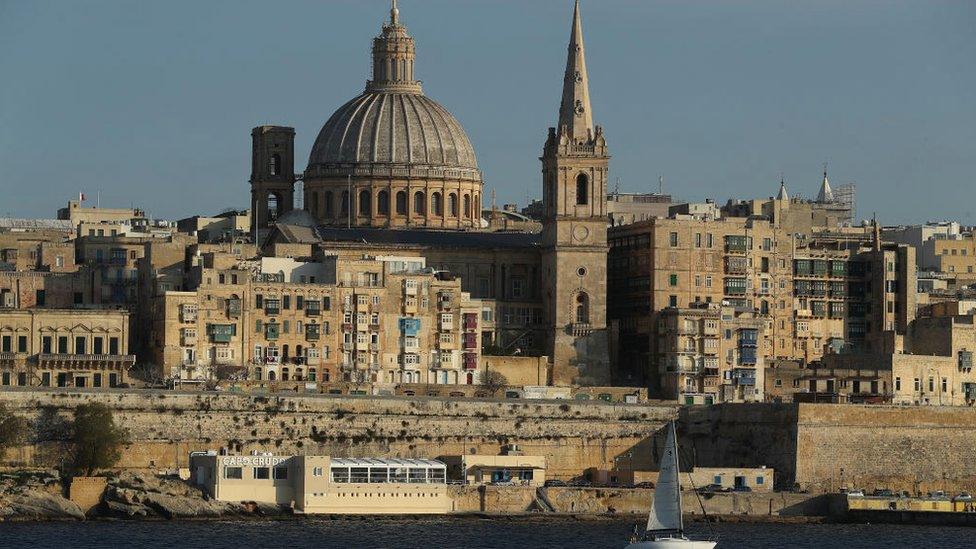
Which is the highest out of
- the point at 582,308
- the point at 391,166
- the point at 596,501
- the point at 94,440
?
the point at 391,166

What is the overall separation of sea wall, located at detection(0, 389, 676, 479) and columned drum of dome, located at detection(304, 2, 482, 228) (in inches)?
866

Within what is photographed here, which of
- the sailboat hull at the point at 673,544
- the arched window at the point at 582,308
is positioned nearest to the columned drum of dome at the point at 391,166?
the arched window at the point at 582,308

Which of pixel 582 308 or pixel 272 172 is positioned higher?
pixel 272 172

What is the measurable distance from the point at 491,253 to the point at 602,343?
7380mm

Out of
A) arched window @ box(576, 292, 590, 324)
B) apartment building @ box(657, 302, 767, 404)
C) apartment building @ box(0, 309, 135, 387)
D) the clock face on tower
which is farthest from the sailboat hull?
the clock face on tower

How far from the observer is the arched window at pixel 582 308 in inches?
4513

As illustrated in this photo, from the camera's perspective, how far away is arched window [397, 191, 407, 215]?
125250 millimetres

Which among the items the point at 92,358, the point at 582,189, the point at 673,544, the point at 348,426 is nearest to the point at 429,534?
the point at 673,544

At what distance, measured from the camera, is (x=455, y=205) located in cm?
12675

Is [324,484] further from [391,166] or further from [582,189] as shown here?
[391,166]

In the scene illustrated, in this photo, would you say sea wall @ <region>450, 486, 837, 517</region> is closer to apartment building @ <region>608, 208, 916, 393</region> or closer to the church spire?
apartment building @ <region>608, 208, 916, 393</region>

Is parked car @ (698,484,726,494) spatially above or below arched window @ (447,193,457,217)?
below

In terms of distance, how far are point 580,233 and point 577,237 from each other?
211 millimetres

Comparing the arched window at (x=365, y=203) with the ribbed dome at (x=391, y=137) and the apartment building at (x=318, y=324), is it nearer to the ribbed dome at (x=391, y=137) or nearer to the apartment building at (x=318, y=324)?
the ribbed dome at (x=391, y=137)
